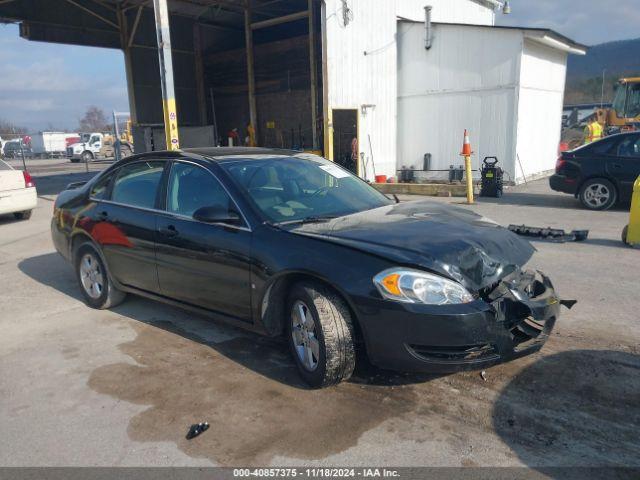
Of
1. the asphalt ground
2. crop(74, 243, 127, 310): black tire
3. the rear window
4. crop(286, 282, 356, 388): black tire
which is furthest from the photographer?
the rear window

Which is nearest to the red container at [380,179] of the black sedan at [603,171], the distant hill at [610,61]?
the black sedan at [603,171]

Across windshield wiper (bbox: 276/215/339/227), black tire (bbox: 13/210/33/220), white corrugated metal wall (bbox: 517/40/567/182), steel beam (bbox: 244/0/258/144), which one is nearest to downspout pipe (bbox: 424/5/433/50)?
white corrugated metal wall (bbox: 517/40/567/182)

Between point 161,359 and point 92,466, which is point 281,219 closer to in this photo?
point 161,359

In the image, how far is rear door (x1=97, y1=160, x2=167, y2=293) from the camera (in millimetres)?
4566

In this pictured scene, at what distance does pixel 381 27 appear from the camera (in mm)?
16203

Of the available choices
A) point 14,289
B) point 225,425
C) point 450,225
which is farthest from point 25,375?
point 450,225

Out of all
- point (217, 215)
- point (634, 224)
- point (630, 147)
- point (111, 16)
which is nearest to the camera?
point (217, 215)

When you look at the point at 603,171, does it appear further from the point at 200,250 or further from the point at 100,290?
the point at 100,290

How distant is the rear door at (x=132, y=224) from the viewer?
4566 millimetres

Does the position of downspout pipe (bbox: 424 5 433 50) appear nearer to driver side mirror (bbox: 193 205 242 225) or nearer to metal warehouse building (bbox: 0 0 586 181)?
metal warehouse building (bbox: 0 0 586 181)

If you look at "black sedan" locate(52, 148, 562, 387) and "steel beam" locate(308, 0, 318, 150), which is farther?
"steel beam" locate(308, 0, 318, 150)

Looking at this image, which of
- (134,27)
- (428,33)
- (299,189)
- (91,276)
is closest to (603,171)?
(299,189)

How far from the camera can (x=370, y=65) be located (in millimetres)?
16047

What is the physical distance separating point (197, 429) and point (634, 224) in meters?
6.57
